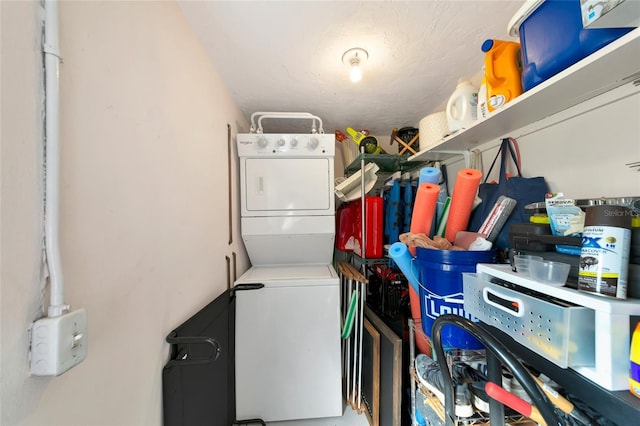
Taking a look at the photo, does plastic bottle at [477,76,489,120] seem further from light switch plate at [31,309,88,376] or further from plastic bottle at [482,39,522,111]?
light switch plate at [31,309,88,376]

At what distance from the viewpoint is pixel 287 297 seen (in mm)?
1599

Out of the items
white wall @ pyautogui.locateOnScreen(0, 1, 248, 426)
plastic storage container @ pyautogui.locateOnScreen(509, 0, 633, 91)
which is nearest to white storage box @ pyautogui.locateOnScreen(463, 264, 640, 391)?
plastic storage container @ pyautogui.locateOnScreen(509, 0, 633, 91)

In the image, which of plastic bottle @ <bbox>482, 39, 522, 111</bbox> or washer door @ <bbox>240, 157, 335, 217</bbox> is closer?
plastic bottle @ <bbox>482, 39, 522, 111</bbox>

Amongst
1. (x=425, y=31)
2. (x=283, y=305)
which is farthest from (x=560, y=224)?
(x=283, y=305)

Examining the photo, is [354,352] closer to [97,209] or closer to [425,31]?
[97,209]

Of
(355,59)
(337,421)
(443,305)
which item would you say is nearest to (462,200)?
(443,305)

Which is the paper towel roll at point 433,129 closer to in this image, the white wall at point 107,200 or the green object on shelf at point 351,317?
the green object on shelf at point 351,317

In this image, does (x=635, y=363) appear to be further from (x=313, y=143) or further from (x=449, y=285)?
(x=313, y=143)

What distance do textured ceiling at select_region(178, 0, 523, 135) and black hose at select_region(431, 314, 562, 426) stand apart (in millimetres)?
1336

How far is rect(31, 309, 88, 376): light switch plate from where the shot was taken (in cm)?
41

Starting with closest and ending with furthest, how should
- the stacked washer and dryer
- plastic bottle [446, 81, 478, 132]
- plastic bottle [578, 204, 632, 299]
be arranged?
1. plastic bottle [578, 204, 632, 299]
2. plastic bottle [446, 81, 478, 132]
3. the stacked washer and dryer

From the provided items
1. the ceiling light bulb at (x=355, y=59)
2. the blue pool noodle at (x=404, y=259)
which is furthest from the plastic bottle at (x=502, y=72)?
the blue pool noodle at (x=404, y=259)

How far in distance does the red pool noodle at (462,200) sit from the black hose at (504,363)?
1.91 ft

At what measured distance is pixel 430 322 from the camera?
1018mm
